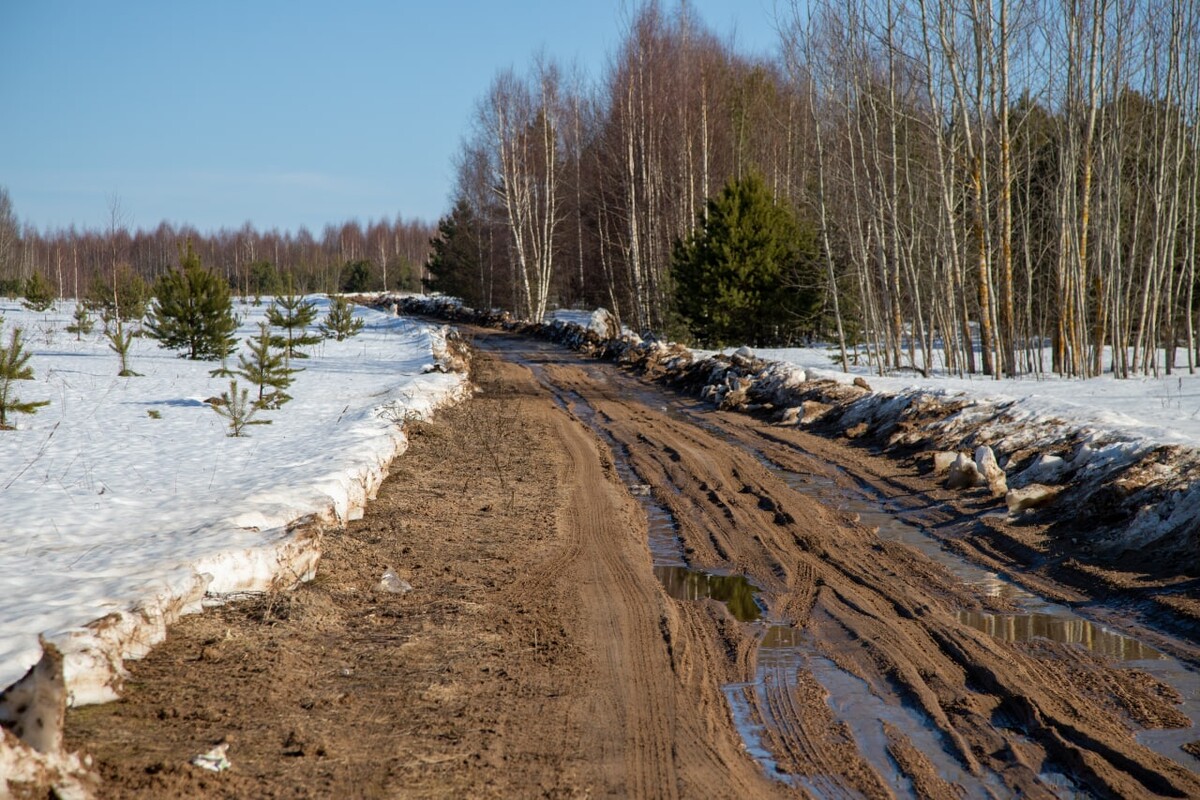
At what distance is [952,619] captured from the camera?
545 cm

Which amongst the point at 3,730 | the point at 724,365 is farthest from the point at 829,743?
the point at 724,365

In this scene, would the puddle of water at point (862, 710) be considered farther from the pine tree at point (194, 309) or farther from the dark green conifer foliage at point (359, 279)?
the dark green conifer foliage at point (359, 279)

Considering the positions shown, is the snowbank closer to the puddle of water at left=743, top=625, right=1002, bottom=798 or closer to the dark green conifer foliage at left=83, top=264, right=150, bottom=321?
the puddle of water at left=743, top=625, right=1002, bottom=798

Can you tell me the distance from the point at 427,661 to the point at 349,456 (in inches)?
210

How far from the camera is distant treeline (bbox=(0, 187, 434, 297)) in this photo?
76.6 m

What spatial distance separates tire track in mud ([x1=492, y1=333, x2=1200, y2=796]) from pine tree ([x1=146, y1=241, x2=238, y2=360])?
1464cm

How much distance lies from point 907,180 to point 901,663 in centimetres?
1588

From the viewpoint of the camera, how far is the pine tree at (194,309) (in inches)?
801

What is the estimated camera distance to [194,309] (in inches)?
843

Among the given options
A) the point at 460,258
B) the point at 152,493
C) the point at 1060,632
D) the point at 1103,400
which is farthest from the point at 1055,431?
the point at 460,258

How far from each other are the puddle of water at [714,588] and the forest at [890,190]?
11812 millimetres

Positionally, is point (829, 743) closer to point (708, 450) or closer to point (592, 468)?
point (592, 468)

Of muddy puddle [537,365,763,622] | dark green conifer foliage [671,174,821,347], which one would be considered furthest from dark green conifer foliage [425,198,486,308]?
muddy puddle [537,365,763,622]

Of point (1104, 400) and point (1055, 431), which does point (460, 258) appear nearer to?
point (1104, 400)
